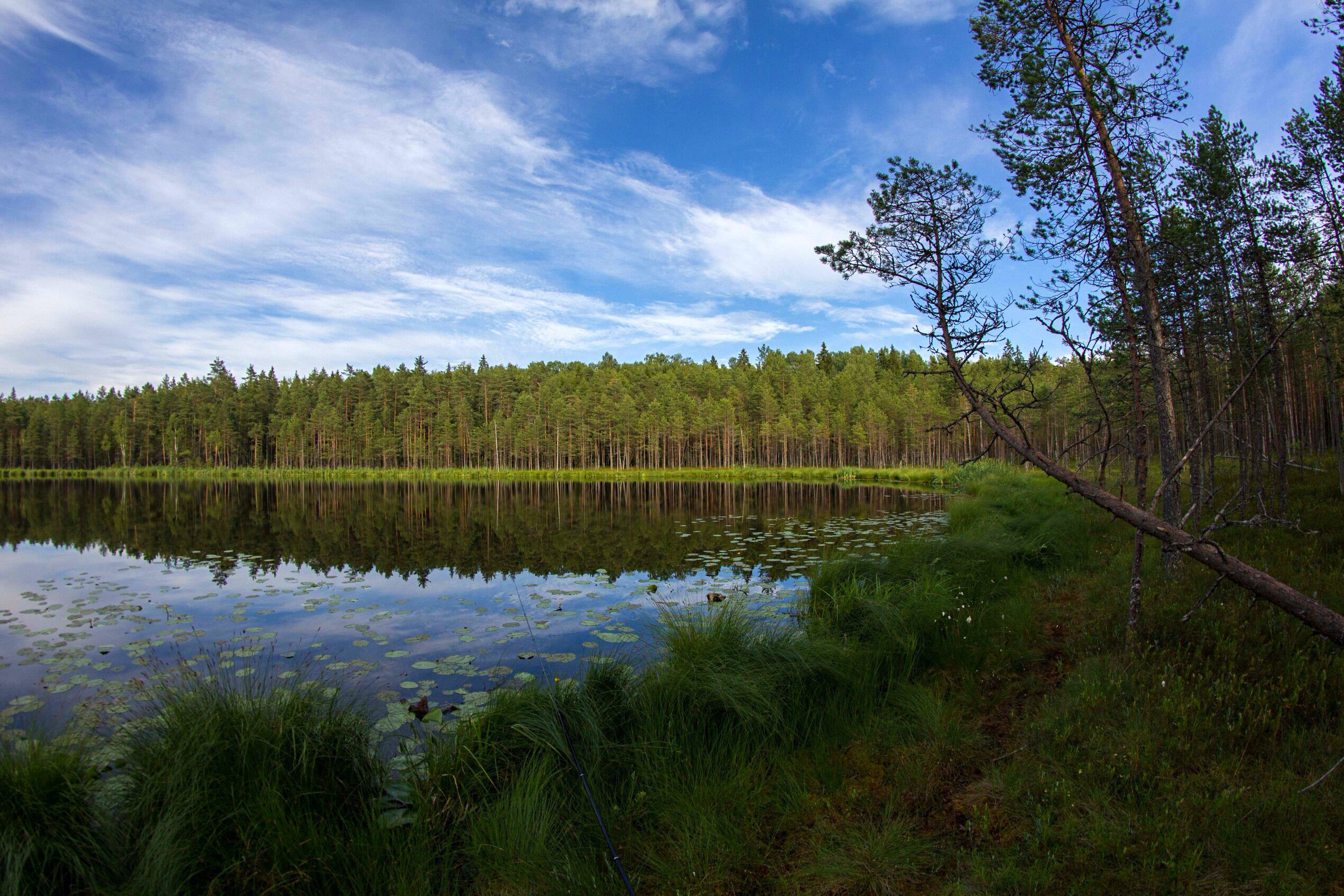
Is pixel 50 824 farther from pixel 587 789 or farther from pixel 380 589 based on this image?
pixel 380 589

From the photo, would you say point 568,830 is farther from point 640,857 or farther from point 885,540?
point 885,540

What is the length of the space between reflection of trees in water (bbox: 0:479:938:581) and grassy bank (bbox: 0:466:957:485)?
15.8 meters

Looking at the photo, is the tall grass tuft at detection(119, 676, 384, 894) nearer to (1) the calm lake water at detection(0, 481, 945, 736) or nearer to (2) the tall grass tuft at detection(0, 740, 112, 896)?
(2) the tall grass tuft at detection(0, 740, 112, 896)

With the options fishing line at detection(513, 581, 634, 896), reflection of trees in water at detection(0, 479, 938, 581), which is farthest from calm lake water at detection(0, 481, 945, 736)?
fishing line at detection(513, 581, 634, 896)

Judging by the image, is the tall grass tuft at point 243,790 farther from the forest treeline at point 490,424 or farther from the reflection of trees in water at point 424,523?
the forest treeline at point 490,424

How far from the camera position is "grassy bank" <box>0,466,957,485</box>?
6544 centimetres

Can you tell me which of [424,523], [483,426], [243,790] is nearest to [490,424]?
[483,426]

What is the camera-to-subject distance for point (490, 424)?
91625 millimetres

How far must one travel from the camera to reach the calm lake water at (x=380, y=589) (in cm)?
Answer: 755

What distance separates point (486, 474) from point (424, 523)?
169 ft

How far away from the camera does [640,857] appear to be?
3.78 m

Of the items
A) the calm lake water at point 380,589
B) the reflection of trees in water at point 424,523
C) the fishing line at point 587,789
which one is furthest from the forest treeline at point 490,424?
the fishing line at point 587,789

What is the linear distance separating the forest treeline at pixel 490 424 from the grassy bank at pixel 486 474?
7.39 meters

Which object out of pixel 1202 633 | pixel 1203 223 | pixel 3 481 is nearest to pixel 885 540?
pixel 1203 223
